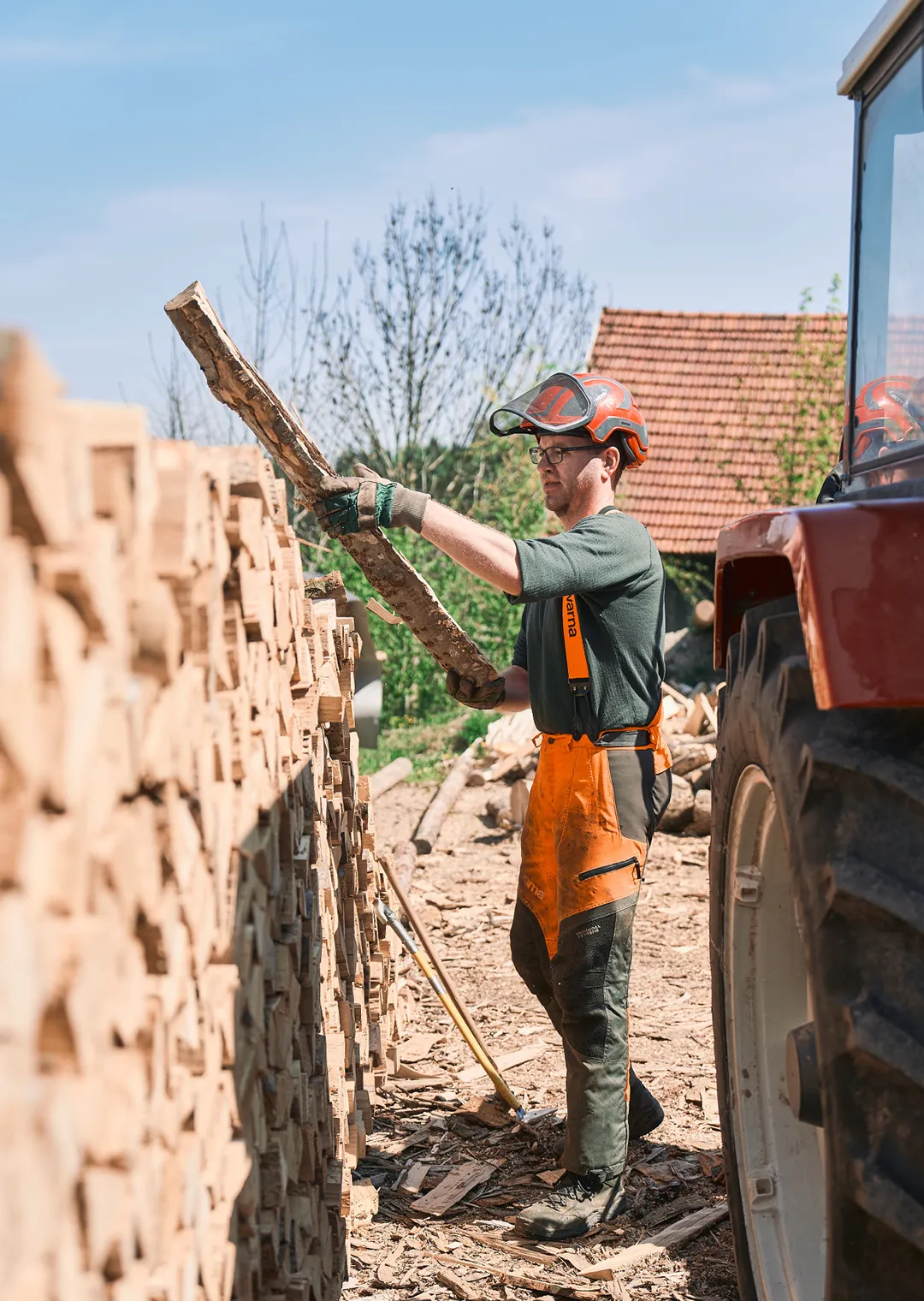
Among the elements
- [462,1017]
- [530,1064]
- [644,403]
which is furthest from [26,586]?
[644,403]

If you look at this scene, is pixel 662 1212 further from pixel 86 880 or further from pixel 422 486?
pixel 422 486

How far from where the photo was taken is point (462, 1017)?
4.39m

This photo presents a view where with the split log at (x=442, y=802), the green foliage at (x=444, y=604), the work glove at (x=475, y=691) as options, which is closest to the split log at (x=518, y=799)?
the split log at (x=442, y=802)

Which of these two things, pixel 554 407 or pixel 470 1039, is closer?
pixel 554 407

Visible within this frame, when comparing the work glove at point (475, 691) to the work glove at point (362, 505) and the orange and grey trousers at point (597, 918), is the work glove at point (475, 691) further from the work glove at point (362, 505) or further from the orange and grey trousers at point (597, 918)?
Result: the work glove at point (362, 505)

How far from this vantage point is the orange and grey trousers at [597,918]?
3551 mm

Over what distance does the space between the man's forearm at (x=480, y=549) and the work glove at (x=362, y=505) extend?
51 mm

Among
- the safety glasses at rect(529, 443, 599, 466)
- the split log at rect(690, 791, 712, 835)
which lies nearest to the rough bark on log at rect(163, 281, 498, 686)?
the safety glasses at rect(529, 443, 599, 466)

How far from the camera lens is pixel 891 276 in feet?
9.22

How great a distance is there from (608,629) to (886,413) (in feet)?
3.74

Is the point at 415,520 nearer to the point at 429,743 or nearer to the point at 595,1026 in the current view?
the point at 595,1026

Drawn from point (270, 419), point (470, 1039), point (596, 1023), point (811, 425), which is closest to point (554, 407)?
point (270, 419)

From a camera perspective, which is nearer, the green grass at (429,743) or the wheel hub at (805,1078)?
the wheel hub at (805,1078)

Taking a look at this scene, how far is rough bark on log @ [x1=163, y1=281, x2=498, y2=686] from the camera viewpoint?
130 inches
